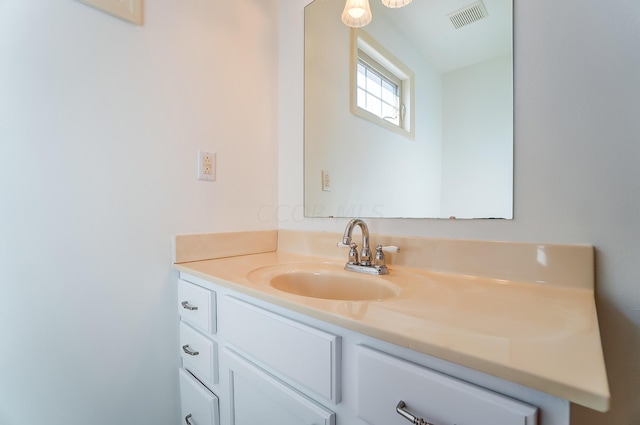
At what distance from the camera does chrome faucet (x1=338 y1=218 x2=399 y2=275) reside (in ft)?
3.07

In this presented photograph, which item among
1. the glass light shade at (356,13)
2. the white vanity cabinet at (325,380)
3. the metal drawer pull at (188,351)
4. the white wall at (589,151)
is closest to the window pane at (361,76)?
the glass light shade at (356,13)

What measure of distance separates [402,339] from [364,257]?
20.6 inches

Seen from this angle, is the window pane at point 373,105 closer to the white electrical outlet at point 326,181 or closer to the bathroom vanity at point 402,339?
the white electrical outlet at point 326,181

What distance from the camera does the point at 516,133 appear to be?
2.61 feet

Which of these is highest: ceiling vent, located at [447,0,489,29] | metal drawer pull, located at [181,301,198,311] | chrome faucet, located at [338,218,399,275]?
ceiling vent, located at [447,0,489,29]

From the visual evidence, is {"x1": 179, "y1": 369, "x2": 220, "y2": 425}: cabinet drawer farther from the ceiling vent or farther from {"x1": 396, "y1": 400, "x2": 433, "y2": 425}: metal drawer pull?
the ceiling vent

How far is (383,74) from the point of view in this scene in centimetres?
115

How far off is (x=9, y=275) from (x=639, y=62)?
1701mm

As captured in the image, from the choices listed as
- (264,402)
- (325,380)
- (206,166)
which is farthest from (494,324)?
(206,166)

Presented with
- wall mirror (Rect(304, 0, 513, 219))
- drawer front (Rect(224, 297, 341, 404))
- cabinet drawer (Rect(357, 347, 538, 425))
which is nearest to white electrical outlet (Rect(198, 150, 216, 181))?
wall mirror (Rect(304, 0, 513, 219))

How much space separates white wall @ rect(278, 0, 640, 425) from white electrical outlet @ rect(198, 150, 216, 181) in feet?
3.39

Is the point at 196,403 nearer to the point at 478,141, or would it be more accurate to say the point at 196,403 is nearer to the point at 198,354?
the point at 198,354

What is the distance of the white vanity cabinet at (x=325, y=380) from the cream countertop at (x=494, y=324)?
0.04m

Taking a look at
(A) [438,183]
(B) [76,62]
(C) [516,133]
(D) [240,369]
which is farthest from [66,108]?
(C) [516,133]
